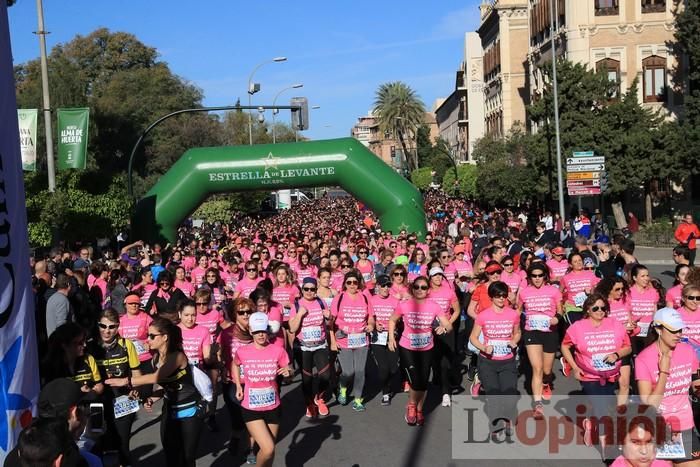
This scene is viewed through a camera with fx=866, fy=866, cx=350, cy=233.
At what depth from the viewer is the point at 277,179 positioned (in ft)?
80.4

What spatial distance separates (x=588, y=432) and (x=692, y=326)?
1.29m

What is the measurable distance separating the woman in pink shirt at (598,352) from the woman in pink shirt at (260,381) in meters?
2.40

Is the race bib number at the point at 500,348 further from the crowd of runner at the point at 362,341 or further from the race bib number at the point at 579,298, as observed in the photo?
the race bib number at the point at 579,298

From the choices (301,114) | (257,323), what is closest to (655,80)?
(301,114)

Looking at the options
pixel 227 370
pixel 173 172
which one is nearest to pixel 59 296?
pixel 227 370

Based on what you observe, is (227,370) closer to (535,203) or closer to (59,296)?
(59,296)

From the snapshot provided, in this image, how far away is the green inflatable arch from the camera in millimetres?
23609

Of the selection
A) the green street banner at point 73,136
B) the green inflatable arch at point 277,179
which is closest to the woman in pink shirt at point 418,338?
the green street banner at point 73,136

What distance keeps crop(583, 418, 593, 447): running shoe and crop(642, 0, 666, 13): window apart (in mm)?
36988

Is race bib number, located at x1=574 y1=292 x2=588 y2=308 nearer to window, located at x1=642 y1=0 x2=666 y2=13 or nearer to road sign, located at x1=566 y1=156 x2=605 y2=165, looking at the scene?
road sign, located at x1=566 y1=156 x2=605 y2=165

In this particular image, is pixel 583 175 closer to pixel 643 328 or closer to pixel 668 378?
pixel 643 328

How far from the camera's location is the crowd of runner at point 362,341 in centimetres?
624

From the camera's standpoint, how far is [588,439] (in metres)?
7.66

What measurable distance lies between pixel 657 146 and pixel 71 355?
3343cm
